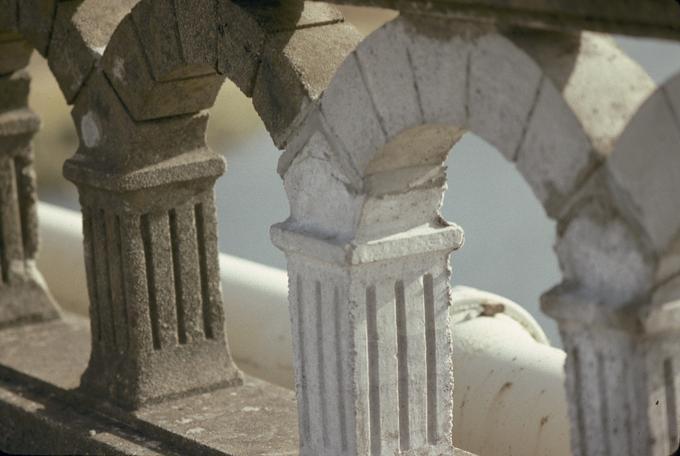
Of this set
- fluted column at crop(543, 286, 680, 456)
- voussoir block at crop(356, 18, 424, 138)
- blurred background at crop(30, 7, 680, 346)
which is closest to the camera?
fluted column at crop(543, 286, 680, 456)

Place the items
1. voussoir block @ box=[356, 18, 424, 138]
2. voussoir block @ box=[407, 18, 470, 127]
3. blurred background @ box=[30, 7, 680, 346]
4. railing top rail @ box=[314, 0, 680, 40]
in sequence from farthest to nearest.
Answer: blurred background @ box=[30, 7, 680, 346] < voussoir block @ box=[356, 18, 424, 138] < voussoir block @ box=[407, 18, 470, 127] < railing top rail @ box=[314, 0, 680, 40]

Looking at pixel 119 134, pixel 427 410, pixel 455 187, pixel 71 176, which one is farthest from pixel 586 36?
pixel 455 187

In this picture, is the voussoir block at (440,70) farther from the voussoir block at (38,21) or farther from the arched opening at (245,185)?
the arched opening at (245,185)

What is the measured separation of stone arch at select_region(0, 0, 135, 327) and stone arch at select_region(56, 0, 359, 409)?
28 centimetres

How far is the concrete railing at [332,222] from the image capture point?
4398 mm

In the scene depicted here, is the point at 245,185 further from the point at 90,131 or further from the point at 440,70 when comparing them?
the point at 440,70

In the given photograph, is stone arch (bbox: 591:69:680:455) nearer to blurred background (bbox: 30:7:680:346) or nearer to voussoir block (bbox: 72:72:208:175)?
voussoir block (bbox: 72:72:208:175)

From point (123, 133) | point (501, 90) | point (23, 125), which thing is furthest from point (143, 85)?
point (501, 90)

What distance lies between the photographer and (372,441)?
5.52m

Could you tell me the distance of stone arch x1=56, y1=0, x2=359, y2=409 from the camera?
6.23 metres

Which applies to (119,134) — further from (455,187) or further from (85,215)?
(455,187)

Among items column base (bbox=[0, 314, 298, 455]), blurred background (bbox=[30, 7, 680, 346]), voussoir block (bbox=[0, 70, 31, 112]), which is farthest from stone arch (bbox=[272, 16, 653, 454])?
blurred background (bbox=[30, 7, 680, 346])

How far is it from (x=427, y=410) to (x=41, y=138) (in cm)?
1294

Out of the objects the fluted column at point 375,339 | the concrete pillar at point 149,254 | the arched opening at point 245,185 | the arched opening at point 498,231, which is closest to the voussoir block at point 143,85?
the concrete pillar at point 149,254
